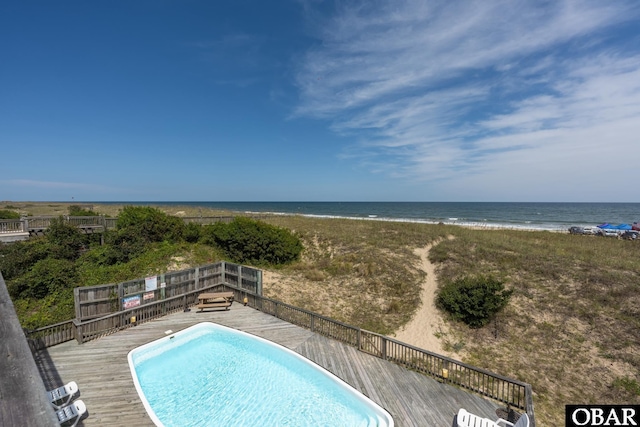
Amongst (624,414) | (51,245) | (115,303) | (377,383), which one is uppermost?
(51,245)

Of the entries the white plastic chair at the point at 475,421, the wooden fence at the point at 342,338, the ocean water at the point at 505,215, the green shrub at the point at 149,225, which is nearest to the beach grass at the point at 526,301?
the wooden fence at the point at 342,338

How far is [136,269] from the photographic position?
15.1 metres

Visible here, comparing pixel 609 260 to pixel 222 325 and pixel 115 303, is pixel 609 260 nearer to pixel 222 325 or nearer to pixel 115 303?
pixel 222 325

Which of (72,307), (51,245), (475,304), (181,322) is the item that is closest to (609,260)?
(475,304)

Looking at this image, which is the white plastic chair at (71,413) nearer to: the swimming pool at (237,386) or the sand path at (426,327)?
the swimming pool at (237,386)

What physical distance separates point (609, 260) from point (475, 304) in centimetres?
1241

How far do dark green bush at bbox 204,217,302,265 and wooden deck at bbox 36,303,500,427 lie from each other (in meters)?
8.57

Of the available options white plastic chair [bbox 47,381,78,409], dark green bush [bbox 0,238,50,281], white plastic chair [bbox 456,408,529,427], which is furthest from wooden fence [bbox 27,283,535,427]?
dark green bush [bbox 0,238,50,281]

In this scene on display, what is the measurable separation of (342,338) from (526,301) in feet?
32.9

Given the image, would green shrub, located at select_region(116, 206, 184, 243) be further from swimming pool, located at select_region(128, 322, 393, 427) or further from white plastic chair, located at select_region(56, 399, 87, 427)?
white plastic chair, located at select_region(56, 399, 87, 427)

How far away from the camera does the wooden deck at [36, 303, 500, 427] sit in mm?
6266

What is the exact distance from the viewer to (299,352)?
8875 mm

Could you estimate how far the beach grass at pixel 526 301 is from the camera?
9.46 metres

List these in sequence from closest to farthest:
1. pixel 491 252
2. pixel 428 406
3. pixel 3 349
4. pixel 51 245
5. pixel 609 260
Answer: pixel 3 349 → pixel 428 406 → pixel 51 245 → pixel 609 260 → pixel 491 252
